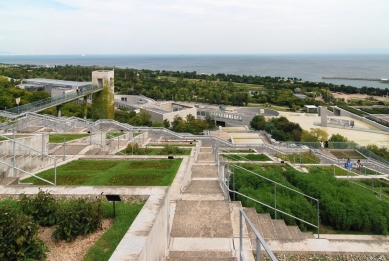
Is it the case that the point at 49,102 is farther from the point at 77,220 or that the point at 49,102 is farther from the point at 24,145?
the point at 77,220

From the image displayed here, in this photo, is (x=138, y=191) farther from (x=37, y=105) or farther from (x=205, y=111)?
(x=205, y=111)

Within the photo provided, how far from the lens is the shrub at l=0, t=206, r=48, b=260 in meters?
4.77

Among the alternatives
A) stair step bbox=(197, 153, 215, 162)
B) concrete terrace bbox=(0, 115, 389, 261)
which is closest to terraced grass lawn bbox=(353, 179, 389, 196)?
stair step bbox=(197, 153, 215, 162)

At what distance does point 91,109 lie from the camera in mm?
44000

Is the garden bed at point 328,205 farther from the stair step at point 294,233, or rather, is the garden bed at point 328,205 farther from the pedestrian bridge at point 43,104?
the pedestrian bridge at point 43,104

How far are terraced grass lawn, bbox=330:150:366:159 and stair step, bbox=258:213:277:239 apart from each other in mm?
19884

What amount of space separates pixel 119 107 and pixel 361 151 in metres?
42.7

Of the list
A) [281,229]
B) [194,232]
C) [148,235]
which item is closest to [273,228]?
[281,229]

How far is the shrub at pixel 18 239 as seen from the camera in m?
4.77

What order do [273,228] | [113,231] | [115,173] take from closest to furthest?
1. [113,231]
2. [273,228]
3. [115,173]

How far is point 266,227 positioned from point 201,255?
3.05m

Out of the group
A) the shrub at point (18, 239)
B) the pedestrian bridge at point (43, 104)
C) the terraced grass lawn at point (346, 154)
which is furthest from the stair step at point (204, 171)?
the pedestrian bridge at point (43, 104)

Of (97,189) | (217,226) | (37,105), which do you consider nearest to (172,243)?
(217,226)

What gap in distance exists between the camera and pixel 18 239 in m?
4.77
